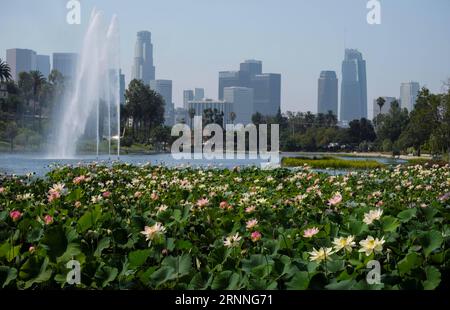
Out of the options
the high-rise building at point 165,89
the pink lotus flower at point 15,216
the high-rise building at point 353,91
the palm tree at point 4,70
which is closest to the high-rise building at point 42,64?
the palm tree at point 4,70

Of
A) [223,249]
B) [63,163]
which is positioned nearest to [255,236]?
[223,249]

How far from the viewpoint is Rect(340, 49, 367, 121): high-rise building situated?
57338 mm

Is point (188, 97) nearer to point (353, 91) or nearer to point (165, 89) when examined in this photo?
point (165, 89)

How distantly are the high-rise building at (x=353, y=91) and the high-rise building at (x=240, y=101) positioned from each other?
42.0 ft

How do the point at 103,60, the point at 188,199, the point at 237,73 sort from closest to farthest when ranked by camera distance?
the point at 188,199, the point at 103,60, the point at 237,73

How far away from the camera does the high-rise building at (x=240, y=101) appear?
271ft

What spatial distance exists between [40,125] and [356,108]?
51428mm

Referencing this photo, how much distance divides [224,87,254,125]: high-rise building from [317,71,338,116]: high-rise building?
9923 millimetres

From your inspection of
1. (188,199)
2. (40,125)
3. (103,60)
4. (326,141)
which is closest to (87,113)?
(103,60)

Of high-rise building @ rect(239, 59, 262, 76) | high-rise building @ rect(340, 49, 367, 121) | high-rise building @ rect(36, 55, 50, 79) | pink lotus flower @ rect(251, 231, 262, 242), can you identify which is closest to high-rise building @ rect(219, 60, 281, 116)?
high-rise building @ rect(239, 59, 262, 76)

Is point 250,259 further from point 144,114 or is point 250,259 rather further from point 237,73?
point 237,73

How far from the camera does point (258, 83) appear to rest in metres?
81.9

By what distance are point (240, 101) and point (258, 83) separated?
155 inches

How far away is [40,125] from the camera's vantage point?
4878 centimetres
